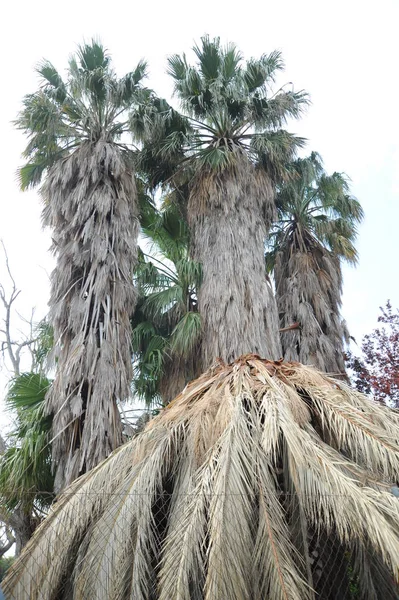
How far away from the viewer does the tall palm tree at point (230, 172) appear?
10.5 metres

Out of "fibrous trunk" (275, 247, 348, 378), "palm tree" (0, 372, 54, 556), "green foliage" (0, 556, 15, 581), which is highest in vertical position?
"fibrous trunk" (275, 247, 348, 378)

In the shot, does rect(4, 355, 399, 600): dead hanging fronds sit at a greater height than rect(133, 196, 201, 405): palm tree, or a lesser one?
lesser

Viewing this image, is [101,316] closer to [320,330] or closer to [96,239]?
[96,239]

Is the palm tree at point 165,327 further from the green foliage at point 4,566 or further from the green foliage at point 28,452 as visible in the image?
the green foliage at point 4,566

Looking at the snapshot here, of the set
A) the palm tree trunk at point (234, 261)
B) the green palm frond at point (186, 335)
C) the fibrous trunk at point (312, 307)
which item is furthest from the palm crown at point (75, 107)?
the fibrous trunk at point (312, 307)

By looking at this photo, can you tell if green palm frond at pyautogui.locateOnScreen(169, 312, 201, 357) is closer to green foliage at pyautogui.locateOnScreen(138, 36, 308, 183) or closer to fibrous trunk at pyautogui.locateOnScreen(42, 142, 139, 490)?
fibrous trunk at pyautogui.locateOnScreen(42, 142, 139, 490)

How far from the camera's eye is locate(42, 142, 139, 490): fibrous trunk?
26.1 feet

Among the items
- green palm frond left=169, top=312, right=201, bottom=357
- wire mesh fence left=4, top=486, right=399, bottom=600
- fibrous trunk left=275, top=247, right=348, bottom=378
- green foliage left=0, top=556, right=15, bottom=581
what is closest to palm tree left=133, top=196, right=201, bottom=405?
green palm frond left=169, top=312, right=201, bottom=357

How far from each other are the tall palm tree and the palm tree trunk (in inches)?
0.8

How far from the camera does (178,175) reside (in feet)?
39.5

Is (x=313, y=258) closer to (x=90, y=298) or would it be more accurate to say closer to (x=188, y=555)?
(x=90, y=298)

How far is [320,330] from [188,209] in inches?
146

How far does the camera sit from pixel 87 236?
940 centimetres

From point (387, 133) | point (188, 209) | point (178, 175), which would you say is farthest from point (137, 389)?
point (387, 133)
